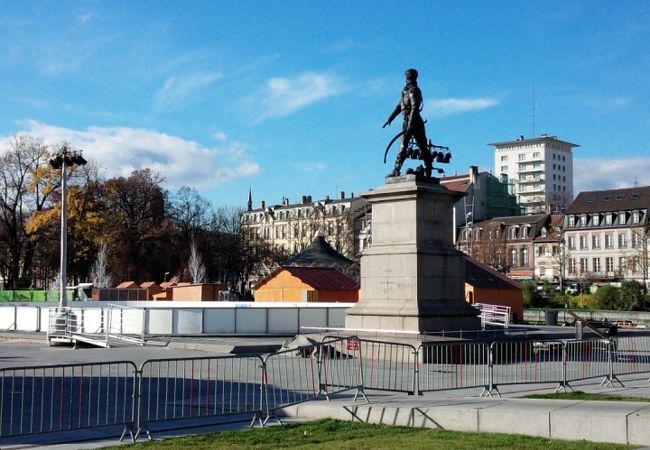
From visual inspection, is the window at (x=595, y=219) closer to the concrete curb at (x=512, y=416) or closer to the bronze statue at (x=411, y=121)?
the bronze statue at (x=411, y=121)

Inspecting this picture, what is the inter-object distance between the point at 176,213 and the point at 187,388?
7279cm

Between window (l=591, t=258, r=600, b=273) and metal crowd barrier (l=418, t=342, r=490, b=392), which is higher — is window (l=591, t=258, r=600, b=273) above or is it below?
above

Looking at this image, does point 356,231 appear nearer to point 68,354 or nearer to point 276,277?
point 276,277

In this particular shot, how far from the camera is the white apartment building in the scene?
5915 inches

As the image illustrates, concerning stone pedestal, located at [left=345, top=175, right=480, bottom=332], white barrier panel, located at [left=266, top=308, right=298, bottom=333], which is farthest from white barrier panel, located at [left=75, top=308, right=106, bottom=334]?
stone pedestal, located at [left=345, top=175, right=480, bottom=332]

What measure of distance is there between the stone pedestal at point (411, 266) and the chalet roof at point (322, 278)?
19815 millimetres

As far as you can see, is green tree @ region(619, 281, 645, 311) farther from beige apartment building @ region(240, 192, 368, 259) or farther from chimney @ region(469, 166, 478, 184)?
chimney @ region(469, 166, 478, 184)

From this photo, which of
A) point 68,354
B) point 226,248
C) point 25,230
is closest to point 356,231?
point 226,248

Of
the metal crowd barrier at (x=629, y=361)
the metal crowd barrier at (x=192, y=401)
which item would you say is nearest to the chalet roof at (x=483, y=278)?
the metal crowd barrier at (x=629, y=361)

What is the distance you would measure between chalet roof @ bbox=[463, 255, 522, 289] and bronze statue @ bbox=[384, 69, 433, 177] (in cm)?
2172

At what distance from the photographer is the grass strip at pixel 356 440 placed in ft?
32.3

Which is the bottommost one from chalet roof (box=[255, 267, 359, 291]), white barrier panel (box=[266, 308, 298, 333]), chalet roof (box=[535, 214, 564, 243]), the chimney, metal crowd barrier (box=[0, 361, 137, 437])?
metal crowd barrier (box=[0, 361, 137, 437])

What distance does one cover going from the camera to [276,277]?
4466cm

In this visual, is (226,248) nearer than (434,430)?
No
